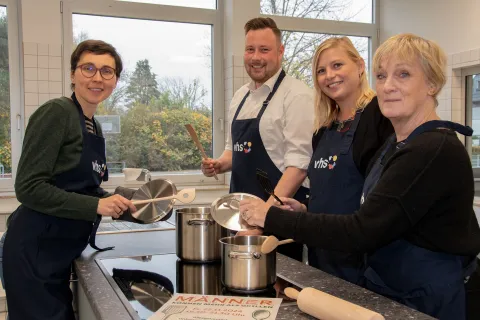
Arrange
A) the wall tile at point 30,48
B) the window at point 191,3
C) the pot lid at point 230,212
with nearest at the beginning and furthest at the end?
the pot lid at point 230,212
the wall tile at point 30,48
the window at point 191,3

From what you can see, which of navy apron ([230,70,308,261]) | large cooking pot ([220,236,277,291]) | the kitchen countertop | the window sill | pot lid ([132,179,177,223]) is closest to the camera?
the kitchen countertop

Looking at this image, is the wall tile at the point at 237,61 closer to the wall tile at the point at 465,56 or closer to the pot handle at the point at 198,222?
the wall tile at the point at 465,56

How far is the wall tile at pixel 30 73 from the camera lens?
10.6 feet

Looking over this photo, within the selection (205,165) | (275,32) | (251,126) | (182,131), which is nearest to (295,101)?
(251,126)

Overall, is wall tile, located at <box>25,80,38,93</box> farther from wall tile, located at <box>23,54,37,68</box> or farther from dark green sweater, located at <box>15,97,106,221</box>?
dark green sweater, located at <box>15,97,106,221</box>

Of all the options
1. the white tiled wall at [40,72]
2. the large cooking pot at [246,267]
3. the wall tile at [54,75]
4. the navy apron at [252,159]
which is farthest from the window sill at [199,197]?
the large cooking pot at [246,267]

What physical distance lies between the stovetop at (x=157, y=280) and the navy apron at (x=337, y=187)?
35 centimetres

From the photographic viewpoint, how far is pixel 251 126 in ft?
6.61

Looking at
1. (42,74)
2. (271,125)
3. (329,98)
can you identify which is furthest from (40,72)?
(329,98)

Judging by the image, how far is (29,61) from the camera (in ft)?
10.6

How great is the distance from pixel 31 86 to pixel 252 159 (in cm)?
198

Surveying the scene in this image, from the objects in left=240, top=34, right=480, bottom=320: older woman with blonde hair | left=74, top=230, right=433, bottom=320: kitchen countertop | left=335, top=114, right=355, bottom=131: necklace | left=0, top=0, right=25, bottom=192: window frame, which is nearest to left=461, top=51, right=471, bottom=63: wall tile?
left=335, top=114, right=355, bottom=131: necklace

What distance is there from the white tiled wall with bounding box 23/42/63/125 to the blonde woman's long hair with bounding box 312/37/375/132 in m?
2.20

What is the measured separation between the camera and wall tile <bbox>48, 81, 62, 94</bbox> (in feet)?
10.8
